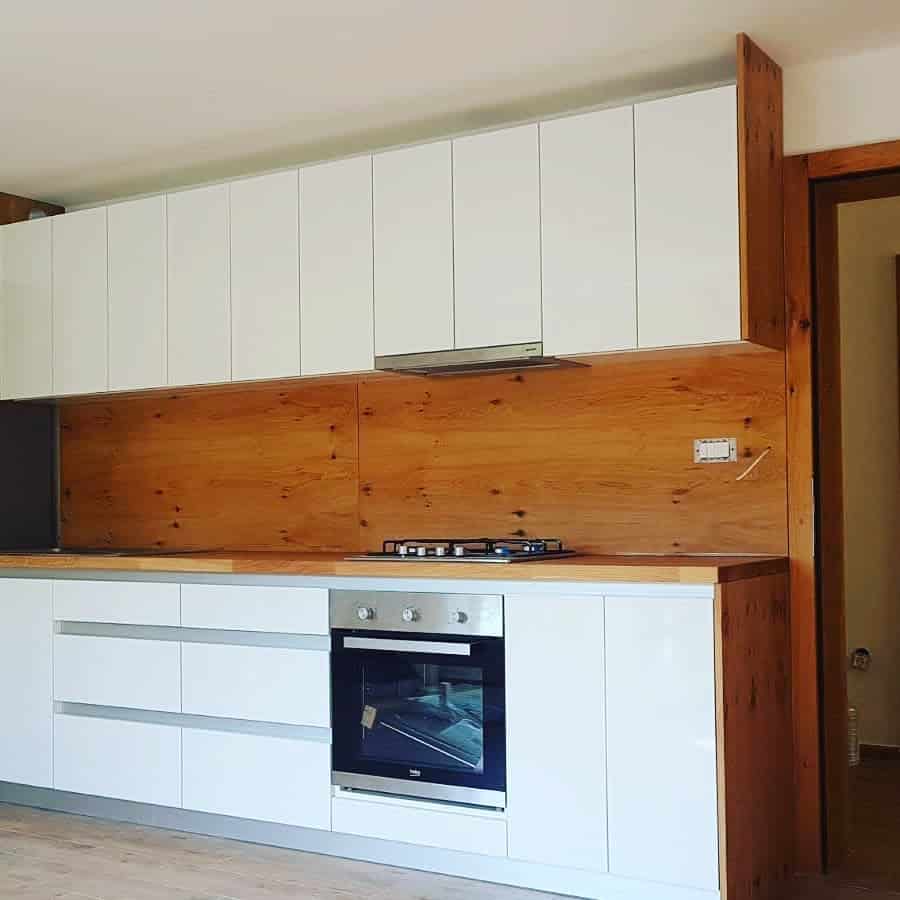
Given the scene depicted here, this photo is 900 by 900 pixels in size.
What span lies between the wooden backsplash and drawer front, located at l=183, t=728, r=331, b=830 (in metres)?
0.95

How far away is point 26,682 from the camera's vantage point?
14.2ft

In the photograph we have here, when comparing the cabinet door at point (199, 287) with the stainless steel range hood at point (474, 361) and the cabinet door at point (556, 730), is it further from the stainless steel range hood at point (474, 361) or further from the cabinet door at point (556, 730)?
the cabinet door at point (556, 730)

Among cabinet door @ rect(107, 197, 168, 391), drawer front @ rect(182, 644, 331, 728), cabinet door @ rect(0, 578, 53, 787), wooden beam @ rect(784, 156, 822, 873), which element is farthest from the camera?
cabinet door @ rect(107, 197, 168, 391)

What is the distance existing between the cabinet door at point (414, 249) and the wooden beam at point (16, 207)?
189 centimetres

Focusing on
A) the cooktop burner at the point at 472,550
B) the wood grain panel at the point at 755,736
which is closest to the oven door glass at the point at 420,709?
the cooktop burner at the point at 472,550

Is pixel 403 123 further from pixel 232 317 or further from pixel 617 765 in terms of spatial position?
pixel 617 765

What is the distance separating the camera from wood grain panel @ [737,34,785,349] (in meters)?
3.34

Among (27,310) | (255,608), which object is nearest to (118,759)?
(255,608)

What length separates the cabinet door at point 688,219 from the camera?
11.0 ft

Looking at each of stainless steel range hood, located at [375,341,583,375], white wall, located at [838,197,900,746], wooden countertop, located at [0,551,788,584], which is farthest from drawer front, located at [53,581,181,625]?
white wall, located at [838,197,900,746]

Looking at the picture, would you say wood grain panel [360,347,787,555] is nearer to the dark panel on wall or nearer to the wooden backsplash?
the wooden backsplash

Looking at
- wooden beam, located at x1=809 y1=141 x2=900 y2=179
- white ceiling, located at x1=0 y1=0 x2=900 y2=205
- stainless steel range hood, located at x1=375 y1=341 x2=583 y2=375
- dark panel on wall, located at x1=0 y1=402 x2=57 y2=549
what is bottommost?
dark panel on wall, located at x1=0 y1=402 x2=57 y2=549

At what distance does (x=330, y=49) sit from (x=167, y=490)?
7.13 ft

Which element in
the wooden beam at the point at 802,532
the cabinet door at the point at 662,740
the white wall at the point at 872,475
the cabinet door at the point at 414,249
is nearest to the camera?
the cabinet door at the point at 662,740
